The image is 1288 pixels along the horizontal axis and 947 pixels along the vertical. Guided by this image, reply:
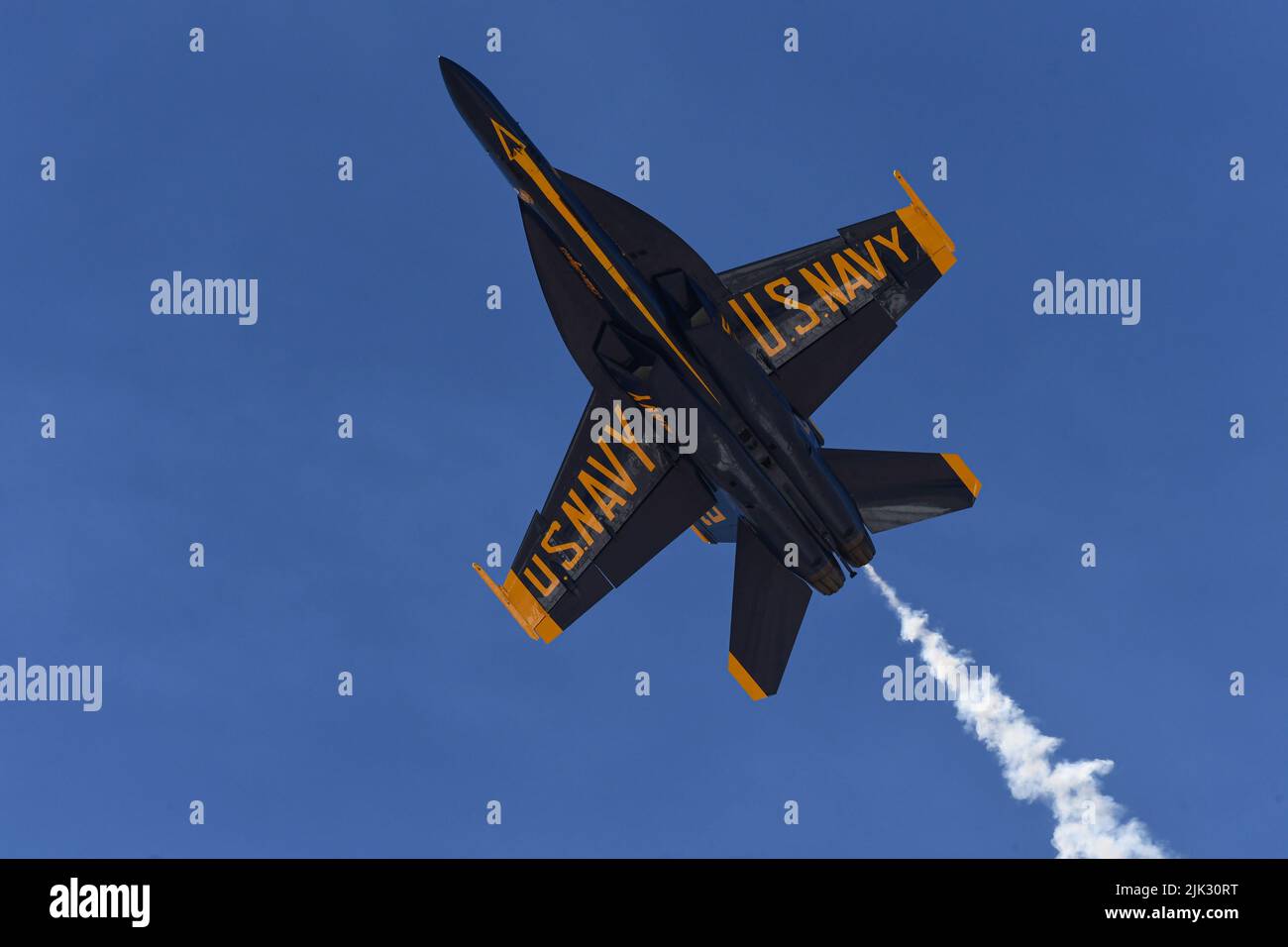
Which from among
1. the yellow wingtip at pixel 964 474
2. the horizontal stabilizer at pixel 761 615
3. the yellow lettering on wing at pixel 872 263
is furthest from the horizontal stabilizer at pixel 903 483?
the yellow lettering on wing at pixel 872 263

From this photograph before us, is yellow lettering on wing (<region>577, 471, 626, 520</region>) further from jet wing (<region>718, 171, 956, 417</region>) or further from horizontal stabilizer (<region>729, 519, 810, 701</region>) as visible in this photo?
jet wing (<region>718, 171, 956, 417</region>)

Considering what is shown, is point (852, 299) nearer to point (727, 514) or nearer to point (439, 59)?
point (727, 514)

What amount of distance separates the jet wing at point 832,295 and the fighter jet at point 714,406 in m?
0.05

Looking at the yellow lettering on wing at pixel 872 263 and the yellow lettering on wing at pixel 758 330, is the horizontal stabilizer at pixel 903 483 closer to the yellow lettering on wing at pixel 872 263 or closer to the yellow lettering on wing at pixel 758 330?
the yellow lettering on wing at pixel 758 330

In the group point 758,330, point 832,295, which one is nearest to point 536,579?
point 758,330

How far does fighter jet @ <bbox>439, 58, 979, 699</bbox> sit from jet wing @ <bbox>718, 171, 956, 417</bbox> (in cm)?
5

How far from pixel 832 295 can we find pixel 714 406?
775cm

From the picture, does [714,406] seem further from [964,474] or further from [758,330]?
[964,474]

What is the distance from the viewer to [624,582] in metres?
37.9

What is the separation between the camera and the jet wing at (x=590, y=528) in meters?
37.3

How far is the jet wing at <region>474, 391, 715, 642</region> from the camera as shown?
37281 mm

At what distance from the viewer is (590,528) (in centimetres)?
3778

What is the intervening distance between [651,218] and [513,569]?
13871 millimetres

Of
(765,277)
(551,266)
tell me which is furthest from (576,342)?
(765,277)
